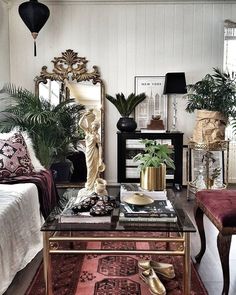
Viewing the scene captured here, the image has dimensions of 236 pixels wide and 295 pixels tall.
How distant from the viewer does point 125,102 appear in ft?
14.9

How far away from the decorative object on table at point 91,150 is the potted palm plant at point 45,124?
1429mm

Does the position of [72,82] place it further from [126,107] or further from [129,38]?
[129,38]

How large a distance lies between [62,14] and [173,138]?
2.29 meters

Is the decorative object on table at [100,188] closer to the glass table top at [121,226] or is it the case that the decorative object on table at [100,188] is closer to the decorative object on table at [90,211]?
the decorative object on table at [90,211]

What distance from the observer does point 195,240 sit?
9.53 ft

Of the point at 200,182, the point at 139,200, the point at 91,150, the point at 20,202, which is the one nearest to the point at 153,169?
the point at 139,200

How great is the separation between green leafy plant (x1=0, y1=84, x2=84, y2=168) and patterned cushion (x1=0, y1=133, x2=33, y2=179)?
0.51 metres

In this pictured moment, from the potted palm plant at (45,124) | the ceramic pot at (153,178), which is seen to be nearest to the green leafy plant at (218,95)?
the potted palm plant at (45,124)

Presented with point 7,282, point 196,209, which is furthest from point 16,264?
point 196,209

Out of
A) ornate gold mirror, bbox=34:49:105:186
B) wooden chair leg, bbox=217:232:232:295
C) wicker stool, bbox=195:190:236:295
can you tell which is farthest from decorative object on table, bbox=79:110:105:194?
ornate gold mirror, bbox=34:49:105:186

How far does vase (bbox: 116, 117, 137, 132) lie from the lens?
4.48 m

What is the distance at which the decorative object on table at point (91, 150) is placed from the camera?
2.27m

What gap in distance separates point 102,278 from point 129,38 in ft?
11.3

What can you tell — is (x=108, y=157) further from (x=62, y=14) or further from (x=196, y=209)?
(x=196, y=209)
